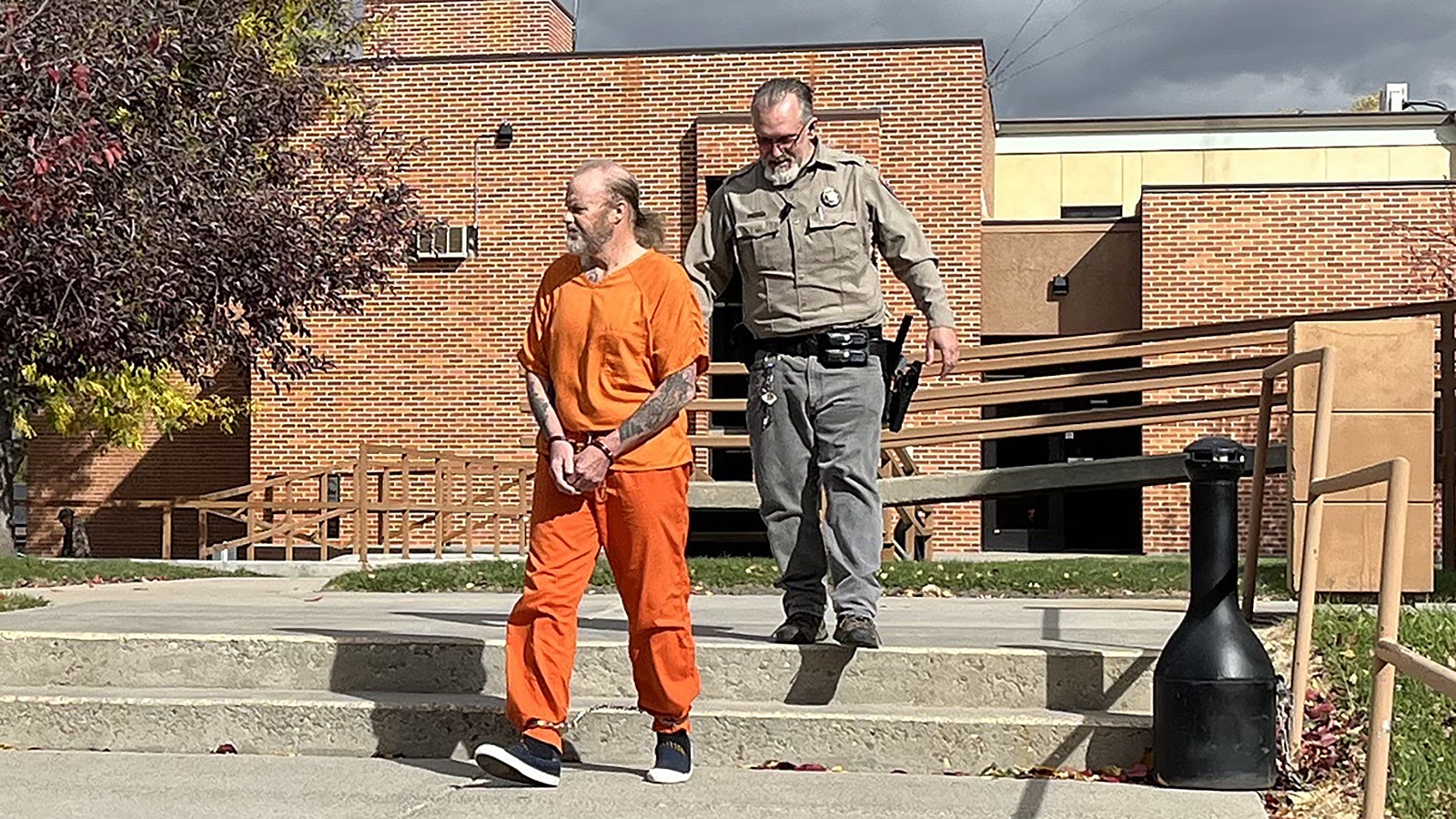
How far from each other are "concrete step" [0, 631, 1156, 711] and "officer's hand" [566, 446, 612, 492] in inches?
38.7

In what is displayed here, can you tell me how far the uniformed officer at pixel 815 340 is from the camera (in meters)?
5.92

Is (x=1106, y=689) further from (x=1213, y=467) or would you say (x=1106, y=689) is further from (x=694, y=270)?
(x=694, y=270)

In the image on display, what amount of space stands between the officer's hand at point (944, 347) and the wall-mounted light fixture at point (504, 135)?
746 inches

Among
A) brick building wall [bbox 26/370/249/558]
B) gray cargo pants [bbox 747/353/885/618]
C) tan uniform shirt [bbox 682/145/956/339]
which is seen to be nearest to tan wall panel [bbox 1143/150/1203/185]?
brick building wall [bbox 26/370/249/558]

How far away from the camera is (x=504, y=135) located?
79.8 feet

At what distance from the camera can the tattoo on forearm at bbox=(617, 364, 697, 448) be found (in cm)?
536

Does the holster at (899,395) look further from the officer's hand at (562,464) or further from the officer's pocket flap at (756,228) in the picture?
the officer's hand at (562,464)

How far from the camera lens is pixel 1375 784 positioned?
409 centimetres

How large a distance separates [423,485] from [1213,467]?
1968 cm

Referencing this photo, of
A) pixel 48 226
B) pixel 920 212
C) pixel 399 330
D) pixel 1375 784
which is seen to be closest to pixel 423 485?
pixel 399 330

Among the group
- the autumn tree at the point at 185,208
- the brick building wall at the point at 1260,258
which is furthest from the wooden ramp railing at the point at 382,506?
the brick building wall at the point at 1260,258

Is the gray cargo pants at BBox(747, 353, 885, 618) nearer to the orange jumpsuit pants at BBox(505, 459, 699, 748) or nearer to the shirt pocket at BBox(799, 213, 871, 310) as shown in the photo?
the shirt pocket at BBox(799, 213, 871, 310)

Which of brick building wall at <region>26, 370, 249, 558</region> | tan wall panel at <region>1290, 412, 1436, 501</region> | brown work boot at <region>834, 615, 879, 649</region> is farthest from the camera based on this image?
brick building wall at <region>26, 370, 249, 558</region>

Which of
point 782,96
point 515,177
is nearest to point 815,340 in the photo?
point 782,96
